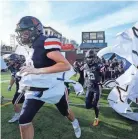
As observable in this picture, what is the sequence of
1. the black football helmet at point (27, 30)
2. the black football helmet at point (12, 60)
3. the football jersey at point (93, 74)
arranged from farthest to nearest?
1. the black football helmet at point (12, 60)
2. the football jersey at point (93, 74)
3. the black football helmet at point (27, 30)

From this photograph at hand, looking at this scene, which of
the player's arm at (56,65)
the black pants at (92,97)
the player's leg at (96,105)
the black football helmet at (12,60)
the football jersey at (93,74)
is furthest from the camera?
the black football helmet at (12,60)

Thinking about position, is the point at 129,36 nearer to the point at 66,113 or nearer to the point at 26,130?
the point at 66,113

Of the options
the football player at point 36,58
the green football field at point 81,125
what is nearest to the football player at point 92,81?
the green football field at point 81,125

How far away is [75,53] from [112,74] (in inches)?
1357

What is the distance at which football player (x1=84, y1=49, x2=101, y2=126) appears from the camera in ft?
17.4

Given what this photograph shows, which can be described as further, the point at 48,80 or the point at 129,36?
the point at 129,36

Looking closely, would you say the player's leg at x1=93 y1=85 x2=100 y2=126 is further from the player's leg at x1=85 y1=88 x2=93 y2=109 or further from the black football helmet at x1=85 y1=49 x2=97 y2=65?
the black football helmet at x1=85 y1=49 x2=97 y2=65

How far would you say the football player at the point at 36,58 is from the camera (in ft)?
9.82

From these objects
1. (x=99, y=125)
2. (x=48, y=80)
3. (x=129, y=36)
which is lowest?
(x=99, y=125)

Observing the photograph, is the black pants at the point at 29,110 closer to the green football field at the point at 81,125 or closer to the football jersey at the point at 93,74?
the green football field at the point at 81,125

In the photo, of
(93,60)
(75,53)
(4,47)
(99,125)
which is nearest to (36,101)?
(99,125)

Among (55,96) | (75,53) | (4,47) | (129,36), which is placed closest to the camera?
(55,96)

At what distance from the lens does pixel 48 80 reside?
127 inches

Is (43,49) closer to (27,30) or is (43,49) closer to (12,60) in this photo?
(27,30)
